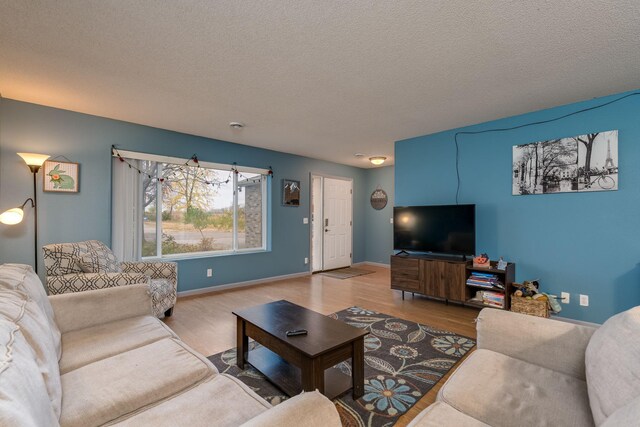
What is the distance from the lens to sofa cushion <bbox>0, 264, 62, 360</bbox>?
148cm

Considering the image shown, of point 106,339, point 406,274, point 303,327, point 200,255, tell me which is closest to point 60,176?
point 200,255

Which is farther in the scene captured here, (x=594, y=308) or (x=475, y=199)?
(x=475, y=199)

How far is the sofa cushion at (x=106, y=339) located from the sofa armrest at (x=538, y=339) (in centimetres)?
Result: 190

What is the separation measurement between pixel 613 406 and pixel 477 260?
9.32ft

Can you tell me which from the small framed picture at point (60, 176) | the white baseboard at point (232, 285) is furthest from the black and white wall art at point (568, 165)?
the small framed picture at point (60, 176)

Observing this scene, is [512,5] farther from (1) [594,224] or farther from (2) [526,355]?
(1) [594,224]

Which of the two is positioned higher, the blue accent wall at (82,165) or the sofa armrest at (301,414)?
the blue accent wall at (82,165)

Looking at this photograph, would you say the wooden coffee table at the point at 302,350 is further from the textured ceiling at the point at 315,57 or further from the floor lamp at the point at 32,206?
the floor lamp at the point at 32,206

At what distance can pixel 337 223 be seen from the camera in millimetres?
6516

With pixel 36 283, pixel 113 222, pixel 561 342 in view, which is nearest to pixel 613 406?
pixel 561 342

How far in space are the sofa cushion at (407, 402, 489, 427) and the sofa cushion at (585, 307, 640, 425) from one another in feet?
1.26

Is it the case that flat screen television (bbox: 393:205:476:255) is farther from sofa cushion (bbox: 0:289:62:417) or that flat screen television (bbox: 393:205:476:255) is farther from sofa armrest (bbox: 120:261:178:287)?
sofa cushion (bbox: 0:289:62:417)

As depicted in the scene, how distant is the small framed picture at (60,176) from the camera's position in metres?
3.20

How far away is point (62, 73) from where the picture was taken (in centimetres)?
243
